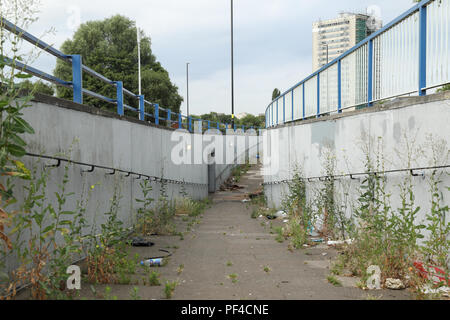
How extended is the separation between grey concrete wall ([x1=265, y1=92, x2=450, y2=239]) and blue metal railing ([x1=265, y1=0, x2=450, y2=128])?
0.43m

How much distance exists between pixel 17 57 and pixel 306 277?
422 centimetres

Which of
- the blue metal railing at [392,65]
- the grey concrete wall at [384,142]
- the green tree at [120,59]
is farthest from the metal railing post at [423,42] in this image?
the green tree at [120,59]

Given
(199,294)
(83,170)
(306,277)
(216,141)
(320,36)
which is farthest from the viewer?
(320,36)

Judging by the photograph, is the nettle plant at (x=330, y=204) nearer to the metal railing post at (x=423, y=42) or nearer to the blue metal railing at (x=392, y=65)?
the blue metal railing at (x=392, y=65)

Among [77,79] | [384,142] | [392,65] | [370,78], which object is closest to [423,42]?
[392,65]

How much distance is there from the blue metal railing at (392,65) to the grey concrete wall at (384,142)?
1.41 ft

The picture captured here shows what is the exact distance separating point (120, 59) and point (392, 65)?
126 feet

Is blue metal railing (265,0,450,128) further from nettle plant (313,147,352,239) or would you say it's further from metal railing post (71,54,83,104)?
metal railing post (71,54,83,104)

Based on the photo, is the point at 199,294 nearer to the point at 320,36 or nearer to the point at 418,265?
the point at 418,265

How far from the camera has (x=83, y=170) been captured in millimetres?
6160

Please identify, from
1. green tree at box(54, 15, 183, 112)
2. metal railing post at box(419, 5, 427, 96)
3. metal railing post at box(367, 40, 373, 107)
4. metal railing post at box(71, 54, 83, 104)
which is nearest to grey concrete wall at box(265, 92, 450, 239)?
metal railing post at box(367, 40, 373, 107)

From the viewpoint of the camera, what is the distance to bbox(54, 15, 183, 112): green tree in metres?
41.5
